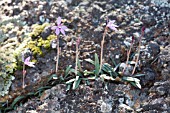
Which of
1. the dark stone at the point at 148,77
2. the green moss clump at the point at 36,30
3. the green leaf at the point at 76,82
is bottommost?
the dark stone at the point at 148,77

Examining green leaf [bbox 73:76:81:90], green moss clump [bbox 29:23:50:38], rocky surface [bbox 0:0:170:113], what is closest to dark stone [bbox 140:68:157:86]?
rocky surface [bbox 0:0:170:113]

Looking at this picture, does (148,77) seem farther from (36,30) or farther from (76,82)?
(36,30)

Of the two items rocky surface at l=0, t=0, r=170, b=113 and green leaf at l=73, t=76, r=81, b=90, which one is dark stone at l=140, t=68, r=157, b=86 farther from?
green leaf at l=73, t=76, r=81, b=90

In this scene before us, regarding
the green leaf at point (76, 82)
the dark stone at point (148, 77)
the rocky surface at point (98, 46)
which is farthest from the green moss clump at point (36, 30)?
the dark stone at point (148, 77)

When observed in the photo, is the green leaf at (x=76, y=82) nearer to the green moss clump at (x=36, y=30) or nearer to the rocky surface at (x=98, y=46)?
the rocky surface at (x=98, y=46)

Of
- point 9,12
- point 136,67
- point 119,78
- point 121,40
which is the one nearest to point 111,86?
point 119,78

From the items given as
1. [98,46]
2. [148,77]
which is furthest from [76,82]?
[148,77]

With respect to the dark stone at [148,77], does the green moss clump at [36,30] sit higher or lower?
higher

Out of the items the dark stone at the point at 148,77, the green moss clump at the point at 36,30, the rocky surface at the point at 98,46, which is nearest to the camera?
the rocky surface at the point at 98,46

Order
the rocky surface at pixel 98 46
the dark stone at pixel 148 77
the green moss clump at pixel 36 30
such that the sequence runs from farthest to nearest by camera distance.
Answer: the green moss clump at pixel 36 30 → the dark stone at pixel 148 77 → the rocky surface at pixel 98 46
